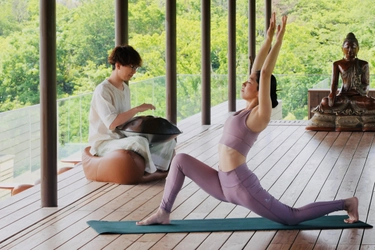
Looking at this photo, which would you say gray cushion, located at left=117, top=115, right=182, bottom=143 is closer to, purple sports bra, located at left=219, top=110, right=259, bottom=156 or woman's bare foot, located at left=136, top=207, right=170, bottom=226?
woman's bare foot, located at left=136, top=207, right=170, bottom=226

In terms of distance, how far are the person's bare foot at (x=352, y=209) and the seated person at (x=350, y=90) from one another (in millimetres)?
4344

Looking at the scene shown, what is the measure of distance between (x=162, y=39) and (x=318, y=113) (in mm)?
12690

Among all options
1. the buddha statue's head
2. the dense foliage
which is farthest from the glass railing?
the dense foliage

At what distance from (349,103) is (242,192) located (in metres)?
4.76

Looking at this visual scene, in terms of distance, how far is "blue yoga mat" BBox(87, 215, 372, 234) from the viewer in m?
3.66

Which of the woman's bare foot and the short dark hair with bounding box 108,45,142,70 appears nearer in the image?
the woman's bare foot

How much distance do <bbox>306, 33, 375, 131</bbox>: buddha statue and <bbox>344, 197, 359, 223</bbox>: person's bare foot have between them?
13.8 feet

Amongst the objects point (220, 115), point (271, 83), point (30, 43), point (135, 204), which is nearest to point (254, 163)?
point (135, 204)

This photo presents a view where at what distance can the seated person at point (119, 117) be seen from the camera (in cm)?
481

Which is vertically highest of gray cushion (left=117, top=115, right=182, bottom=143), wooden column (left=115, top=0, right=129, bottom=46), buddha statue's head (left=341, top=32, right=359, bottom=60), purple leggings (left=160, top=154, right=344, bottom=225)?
wooden column (left=115, top=0, right=129, bottom=46)

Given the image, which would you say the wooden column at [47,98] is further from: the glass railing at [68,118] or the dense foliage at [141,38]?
the dense foliage at [141,38]

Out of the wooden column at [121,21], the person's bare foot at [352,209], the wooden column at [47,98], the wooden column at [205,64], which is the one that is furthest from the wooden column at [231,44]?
the person's bare foot at [352,209]

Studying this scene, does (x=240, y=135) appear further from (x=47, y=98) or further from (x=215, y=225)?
(x=47, y=98)

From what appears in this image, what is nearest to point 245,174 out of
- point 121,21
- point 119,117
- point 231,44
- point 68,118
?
point 119,117
